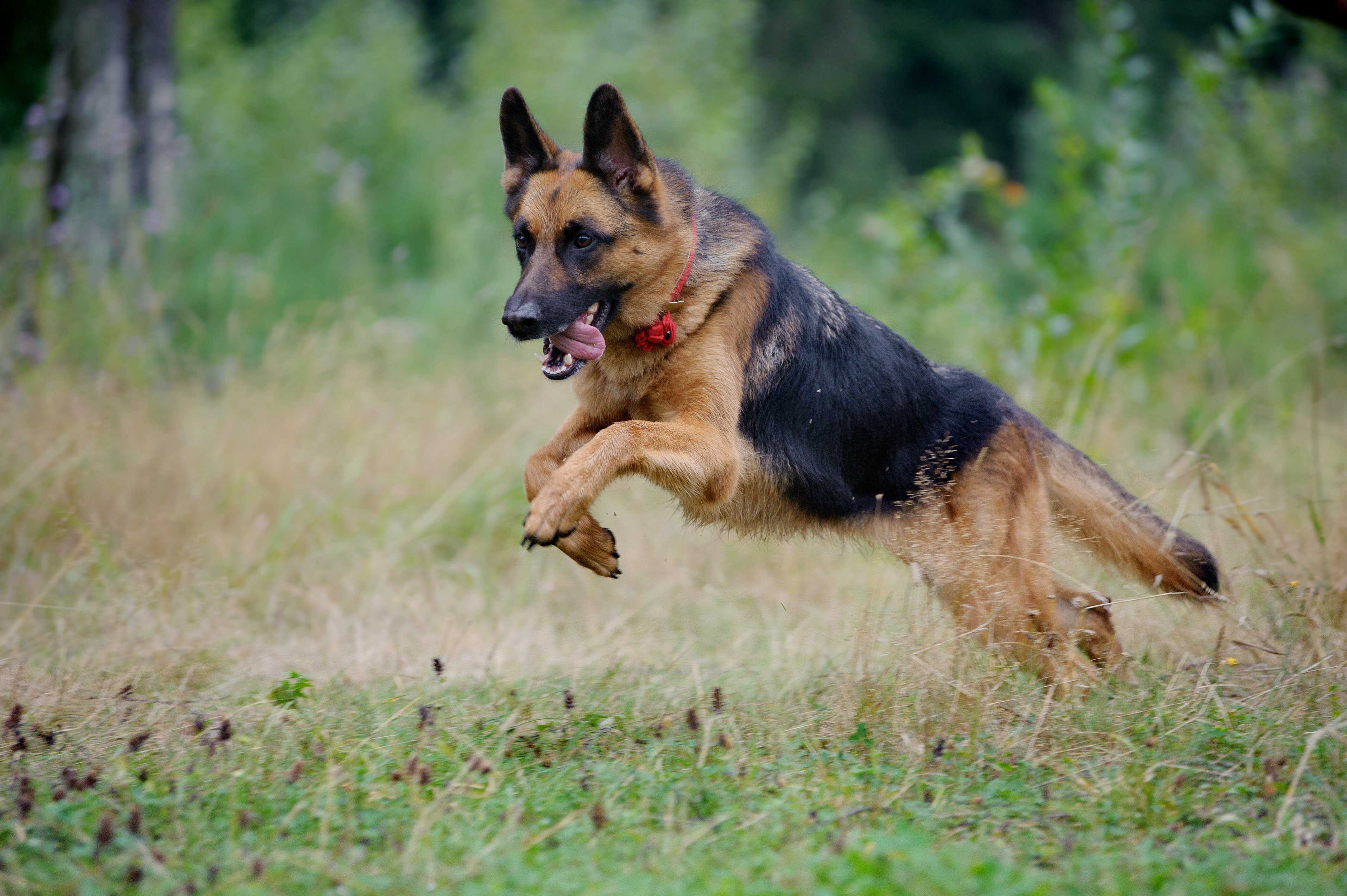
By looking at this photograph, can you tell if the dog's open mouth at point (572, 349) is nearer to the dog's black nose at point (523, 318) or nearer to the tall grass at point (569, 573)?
the dog's black nose at point (523, 318)

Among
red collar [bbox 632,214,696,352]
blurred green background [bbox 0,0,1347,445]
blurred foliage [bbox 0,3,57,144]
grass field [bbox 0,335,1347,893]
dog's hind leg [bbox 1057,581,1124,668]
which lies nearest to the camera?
grass field [bbox 0,335,1347,893]

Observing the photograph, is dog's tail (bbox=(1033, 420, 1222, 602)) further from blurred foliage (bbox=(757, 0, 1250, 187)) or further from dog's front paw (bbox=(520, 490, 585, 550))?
blurred foliage (bbox=(757, 0, 1250, 187))

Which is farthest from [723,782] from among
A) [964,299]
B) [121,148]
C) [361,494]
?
[121,148]

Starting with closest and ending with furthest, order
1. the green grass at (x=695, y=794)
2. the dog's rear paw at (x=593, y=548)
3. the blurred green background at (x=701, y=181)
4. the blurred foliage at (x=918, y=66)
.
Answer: the green grass at (x=695, y=794)
the dog's rear paw at (x=593, y=548)
the blurred green background at (x=701, y=181)
the blurred foliage at (x=918, y=66)

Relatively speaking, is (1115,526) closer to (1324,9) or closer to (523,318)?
(1324,9)

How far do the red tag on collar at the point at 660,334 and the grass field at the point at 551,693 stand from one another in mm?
999

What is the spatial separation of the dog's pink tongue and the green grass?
139 centimetres

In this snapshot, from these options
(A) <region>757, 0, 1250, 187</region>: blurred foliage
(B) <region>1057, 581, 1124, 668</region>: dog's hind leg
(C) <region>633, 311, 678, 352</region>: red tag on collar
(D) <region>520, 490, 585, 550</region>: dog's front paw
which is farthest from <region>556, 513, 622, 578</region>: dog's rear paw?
(A) <region>757, 0, 1250, 187</region>: blurred foliage

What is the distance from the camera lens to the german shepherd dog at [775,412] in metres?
4.20

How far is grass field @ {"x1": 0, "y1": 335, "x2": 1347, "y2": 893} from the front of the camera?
2.88 metres

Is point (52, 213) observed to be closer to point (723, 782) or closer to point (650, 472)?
point (650, 472)

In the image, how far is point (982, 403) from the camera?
4805 mm

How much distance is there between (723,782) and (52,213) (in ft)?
26.9

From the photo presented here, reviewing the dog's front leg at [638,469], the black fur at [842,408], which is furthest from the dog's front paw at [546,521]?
the black fur at [842,408]
